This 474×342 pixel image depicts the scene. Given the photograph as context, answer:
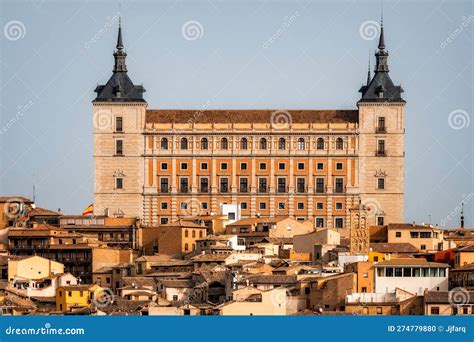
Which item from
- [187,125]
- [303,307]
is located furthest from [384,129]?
[303,307]

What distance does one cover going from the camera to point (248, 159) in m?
93.8

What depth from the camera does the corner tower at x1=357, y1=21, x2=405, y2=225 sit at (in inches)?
3625

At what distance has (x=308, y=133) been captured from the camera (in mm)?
93875

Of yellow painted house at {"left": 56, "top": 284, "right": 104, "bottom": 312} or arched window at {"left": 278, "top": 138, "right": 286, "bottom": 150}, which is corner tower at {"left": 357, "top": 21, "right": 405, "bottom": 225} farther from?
yellow painted house at {"left": 56, "top": 284, "right": 104, "bottom": 312}

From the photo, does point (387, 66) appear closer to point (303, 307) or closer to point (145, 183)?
point (145, 183)

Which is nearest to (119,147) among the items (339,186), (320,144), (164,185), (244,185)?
(164,185)

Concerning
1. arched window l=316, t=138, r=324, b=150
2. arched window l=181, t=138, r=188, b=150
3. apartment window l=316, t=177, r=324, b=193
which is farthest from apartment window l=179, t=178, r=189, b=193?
arched window l=316, t=138, r=324, b=150

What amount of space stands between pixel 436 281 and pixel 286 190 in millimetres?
27275

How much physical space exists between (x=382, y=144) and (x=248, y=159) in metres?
6.17

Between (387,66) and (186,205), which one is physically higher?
(387,66)

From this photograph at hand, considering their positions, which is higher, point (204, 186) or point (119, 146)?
point (119, 146)

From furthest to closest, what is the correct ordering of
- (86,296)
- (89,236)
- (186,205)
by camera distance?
1. (186,205)
2. (89,236)
3. (86,296)

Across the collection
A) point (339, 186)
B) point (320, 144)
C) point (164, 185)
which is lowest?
point (339, 186)

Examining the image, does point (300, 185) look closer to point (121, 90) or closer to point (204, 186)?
point (204, 186)
